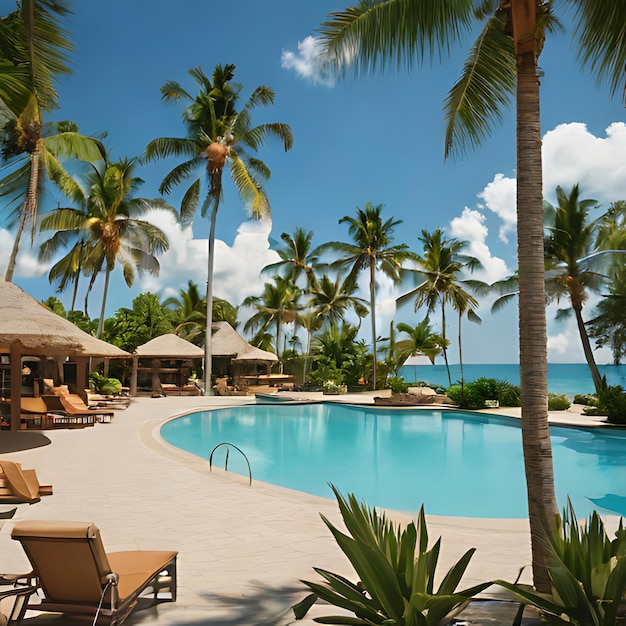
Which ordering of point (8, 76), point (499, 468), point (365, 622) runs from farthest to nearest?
point (499, 468), point (8, 76), point (365, 622)

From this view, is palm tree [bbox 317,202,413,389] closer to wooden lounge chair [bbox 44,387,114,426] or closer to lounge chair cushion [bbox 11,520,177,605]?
wooden lounge chair [bbox 44,387,114,426]

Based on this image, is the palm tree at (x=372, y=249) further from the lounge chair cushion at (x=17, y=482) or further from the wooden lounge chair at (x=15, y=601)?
the wooden lounge chair at (x=15, y=601)

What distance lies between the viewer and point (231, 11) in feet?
53.5

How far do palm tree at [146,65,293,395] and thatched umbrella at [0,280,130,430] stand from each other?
12910 millimetres

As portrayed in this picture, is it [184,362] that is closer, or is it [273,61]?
[273,61]

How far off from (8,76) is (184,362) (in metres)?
21.6

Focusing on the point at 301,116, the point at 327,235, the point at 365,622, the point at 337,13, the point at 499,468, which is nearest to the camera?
the point at 365,622

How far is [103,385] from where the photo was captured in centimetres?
2333

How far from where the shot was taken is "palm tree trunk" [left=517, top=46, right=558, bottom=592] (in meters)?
3.38

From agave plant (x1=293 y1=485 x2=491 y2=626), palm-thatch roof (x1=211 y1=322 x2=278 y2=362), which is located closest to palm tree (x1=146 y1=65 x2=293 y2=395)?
palm-thatch roof (x1=211 y1=322 x2=278 y2=362)

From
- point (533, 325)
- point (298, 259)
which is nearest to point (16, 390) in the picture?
point (533, 325)

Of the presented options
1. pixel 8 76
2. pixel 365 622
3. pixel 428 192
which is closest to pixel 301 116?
pixel 428 192

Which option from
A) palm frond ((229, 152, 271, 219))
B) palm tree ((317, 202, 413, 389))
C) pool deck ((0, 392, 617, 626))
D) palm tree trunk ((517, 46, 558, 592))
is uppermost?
palm frond ((229, 152, 271, 219))

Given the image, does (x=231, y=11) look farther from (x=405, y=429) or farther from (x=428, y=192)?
(x=428, y=192)
